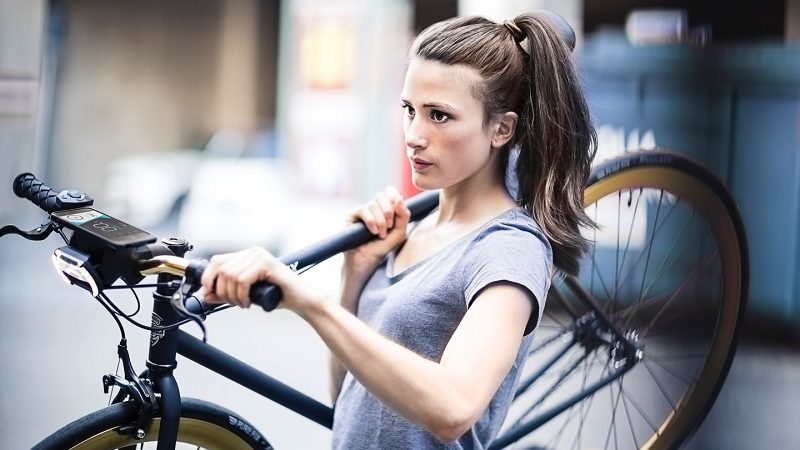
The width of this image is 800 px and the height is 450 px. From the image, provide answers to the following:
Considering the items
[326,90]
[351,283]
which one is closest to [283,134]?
[326,90]

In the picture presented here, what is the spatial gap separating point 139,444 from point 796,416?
2376 mm

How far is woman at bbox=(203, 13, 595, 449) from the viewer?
138 centimetres

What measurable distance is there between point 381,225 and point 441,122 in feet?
0.99

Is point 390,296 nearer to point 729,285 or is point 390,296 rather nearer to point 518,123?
point 518,123

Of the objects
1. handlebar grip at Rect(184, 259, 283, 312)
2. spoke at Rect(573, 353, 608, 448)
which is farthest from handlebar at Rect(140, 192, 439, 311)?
spoke at Rect(573, 353, 608, 448)

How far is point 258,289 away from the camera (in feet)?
4.22

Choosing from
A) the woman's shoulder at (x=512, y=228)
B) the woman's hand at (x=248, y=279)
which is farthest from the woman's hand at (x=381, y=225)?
the woman's hand at (x=248, y=279)

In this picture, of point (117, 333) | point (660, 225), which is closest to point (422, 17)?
point (117, 333)

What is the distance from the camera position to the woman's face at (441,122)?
1549 millimetres

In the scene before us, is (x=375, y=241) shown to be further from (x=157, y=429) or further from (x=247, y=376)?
(x=157, y=429)

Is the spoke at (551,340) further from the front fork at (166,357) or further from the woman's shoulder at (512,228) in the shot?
the front fork at (166,357)

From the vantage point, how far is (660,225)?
2.29 meters

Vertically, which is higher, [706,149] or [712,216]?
[706,149]

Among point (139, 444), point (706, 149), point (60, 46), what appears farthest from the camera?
point (60, 46)
